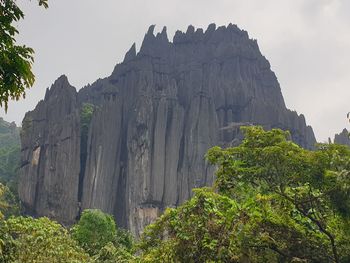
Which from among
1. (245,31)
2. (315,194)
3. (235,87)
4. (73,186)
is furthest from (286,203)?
(245,31)

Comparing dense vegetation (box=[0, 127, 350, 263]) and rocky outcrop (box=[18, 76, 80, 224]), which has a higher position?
rocky outcrop (box=[18, 76, 80, 224])

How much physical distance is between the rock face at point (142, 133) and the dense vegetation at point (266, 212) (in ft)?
122

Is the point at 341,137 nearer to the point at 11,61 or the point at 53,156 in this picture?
the point at 53,156

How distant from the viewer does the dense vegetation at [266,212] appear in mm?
9858

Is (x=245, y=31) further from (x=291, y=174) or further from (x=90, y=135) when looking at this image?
(x=291, y=174)

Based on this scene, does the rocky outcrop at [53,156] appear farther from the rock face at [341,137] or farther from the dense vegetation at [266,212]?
the dense vegetation at [266,212]

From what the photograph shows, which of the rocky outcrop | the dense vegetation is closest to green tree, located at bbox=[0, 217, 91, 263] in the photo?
the dense vegetation

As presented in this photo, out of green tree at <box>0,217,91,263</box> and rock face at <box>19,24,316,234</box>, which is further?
rock face at <box>19,24,316,234</box>

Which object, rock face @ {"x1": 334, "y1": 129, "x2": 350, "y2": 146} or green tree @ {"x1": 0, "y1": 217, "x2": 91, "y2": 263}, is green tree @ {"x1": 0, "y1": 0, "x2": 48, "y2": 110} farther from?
rock face @ {"x1": 334, "y1": 129, "x2": 350, "y2": 146}

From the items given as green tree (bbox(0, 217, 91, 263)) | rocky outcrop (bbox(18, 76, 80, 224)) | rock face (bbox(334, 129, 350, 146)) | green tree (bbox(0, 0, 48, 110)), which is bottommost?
green tree (bbox(0, 217, 91, 263))

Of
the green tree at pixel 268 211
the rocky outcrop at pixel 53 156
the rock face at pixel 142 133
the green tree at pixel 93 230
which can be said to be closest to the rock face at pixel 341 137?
the rock face at pixel 142 133

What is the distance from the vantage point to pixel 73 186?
49500 mm

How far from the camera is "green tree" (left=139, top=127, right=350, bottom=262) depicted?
9867 mm

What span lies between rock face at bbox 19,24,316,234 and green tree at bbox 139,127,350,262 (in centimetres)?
3720
